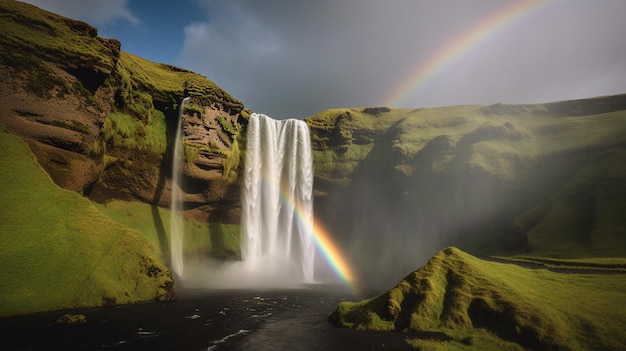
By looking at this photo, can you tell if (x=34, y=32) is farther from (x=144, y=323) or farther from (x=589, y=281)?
(x=589, y=281)

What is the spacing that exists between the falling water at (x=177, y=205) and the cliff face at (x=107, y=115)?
1335mm

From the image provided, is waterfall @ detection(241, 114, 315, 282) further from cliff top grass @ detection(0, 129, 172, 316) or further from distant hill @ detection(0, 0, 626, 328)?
cliff top grass @ detection(0, 129, 172, 316)

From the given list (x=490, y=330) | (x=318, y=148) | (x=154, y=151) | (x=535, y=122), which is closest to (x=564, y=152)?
(x=535, y=122)

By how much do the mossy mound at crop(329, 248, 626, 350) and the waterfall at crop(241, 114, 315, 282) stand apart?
140 feet

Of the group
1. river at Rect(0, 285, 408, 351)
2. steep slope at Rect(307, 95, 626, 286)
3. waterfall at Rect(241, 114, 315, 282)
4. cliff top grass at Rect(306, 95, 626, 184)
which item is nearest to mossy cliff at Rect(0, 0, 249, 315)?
river at Rect(0, 285, 408, 351)

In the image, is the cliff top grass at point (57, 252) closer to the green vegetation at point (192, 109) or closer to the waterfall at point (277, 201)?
the green vegetation at point (192, 109)

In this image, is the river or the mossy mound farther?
the river

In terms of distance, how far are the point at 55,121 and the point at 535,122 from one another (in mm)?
106282

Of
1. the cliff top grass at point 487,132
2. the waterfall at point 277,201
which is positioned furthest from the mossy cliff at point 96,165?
the cliff top grass at point 487,132

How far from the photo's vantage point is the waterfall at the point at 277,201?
66625 mm

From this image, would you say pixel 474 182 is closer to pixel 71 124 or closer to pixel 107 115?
pixel 107 115

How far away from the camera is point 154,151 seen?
195 ft

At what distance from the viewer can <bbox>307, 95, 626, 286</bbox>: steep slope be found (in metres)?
59.5

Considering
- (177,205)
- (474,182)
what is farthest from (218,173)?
(474,182)
